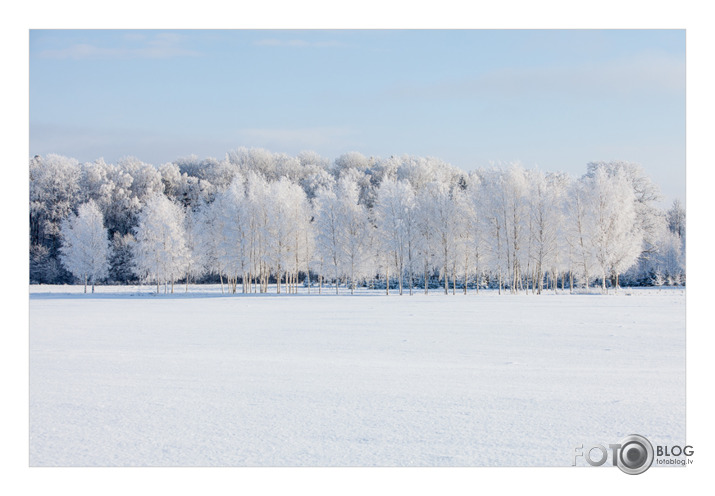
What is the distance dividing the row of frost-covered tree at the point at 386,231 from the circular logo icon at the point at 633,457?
28971mm

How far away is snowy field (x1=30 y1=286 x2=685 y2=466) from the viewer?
187 inches

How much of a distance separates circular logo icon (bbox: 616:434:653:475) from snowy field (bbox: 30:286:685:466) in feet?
0.78

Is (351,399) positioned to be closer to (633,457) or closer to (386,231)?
(633,457)

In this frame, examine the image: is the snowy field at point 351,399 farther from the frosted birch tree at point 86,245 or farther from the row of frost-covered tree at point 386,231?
the frosted birch tree at point 86,245

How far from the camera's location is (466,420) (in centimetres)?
530

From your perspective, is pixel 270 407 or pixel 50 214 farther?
pixel 50 214

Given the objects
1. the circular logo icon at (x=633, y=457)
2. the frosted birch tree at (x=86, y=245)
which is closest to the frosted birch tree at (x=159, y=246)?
the frosted birch tree at (x=86, y=245)

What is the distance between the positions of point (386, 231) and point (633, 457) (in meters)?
33.8

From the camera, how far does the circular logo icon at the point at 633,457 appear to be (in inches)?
186

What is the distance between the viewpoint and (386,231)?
126 ft
